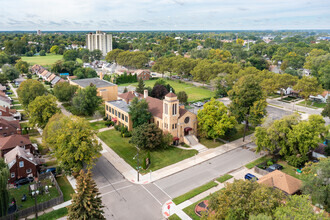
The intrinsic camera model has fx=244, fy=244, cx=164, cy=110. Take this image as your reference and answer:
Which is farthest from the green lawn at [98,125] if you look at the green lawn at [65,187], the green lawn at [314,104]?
the green lawn at [314,104]

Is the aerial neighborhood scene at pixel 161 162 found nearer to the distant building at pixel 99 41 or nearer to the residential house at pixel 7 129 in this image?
the residential house at pixel 7 129

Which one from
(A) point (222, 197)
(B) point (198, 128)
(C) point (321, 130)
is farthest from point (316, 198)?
(B) point (198, 128)

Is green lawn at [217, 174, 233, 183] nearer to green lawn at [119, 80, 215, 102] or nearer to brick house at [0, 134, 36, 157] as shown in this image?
brick house at [0, 134, 36, 157]

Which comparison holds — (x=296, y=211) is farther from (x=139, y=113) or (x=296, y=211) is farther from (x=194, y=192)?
(x=139, y=113)

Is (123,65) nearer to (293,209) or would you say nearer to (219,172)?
(219,172)

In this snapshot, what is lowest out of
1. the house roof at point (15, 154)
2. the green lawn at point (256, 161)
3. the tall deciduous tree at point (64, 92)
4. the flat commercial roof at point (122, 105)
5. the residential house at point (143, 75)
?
the green lawn at point (256, 161)

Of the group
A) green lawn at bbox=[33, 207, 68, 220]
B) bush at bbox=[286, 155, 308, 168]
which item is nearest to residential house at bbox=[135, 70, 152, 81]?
bush at bbox=[286, 155, 308, 168]

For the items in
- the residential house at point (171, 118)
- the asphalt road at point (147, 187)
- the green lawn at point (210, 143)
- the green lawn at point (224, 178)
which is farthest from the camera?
the green lawn at point (210, 143)
